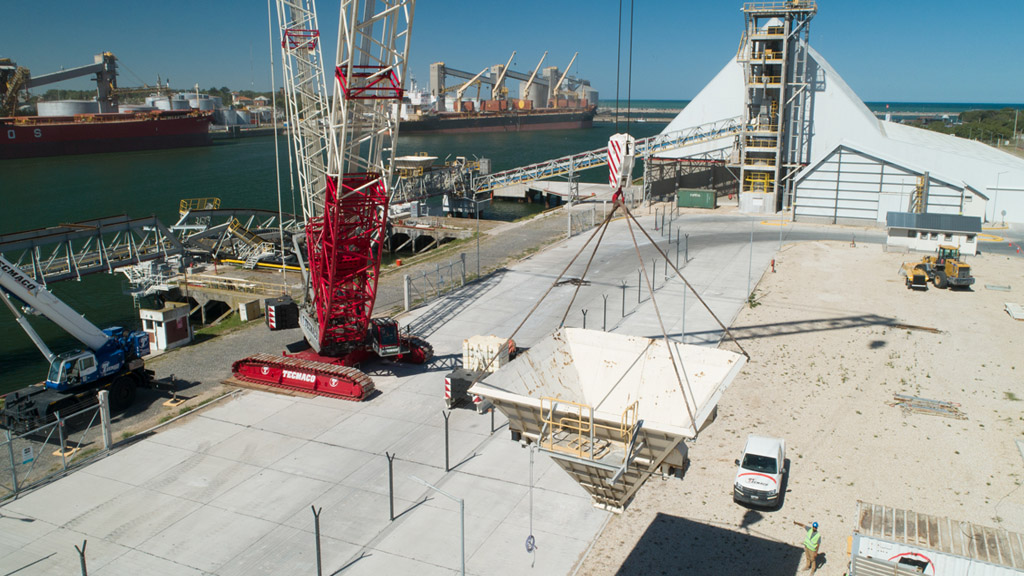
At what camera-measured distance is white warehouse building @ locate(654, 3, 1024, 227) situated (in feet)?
201

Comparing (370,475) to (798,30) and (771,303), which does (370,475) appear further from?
(798,30)

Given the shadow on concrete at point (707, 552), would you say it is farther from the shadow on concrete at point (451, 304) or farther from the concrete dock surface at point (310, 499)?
the shadow on concrete at point (451, 304)

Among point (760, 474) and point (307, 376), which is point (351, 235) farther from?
point (760, 474)

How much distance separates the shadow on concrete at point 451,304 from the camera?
38375mm

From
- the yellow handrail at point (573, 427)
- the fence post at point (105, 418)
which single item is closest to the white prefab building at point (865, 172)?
the yellow handrail at point (573, 427)

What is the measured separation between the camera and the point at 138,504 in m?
21.8

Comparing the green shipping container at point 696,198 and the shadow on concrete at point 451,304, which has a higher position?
the green shipping container at point 696,198

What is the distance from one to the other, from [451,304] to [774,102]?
46.4 meters

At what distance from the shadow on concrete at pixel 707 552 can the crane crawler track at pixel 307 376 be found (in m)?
13.6

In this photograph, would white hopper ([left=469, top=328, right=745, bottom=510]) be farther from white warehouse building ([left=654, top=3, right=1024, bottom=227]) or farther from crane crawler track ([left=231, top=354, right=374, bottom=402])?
white warehouse building ([left=654, top=3, right=1024, bottom=227])

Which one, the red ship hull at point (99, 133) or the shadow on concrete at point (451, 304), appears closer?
the shadow on concrete at point (451, 304)

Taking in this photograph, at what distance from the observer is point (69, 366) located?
2680cm

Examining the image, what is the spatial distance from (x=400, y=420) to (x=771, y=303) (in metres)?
24.2

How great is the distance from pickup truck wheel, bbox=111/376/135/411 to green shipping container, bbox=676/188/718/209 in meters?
54.3
